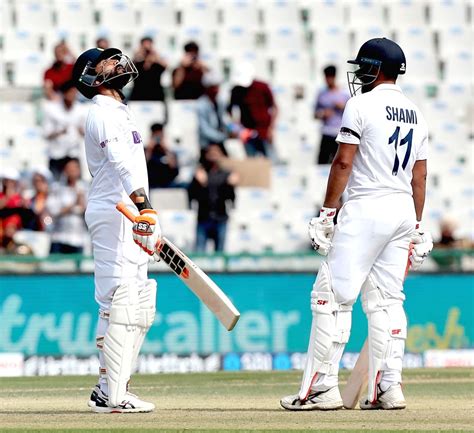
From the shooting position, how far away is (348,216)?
6.70 metres

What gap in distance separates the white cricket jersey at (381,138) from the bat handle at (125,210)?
112cm

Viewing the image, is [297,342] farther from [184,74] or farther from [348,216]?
[348,216]

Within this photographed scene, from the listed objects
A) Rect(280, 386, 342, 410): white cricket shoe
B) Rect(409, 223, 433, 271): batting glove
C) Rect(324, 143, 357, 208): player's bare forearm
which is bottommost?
Rect(280, 386, 342, 410): white cricket shoe

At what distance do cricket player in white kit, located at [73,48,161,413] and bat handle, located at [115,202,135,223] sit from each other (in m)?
0.06

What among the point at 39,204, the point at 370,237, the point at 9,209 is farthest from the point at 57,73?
the point at 370,237

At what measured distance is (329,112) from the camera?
615 inches

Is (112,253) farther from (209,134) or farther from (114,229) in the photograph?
(209,134)

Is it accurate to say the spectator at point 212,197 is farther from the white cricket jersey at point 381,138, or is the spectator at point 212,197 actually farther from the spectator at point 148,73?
the white cricket jersey at point 381,138

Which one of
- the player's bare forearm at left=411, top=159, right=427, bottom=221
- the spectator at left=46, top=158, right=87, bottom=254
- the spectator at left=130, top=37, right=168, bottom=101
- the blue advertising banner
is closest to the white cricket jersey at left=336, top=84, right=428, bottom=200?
the player's bare forearm at left=411, top=159, right=427, bottom=221

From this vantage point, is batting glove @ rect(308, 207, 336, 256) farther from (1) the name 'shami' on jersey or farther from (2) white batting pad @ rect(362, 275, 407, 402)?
(1) the name 'shami' on jersey

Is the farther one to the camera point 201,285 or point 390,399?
point 201,285

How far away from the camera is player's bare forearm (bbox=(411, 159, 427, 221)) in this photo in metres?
6.95

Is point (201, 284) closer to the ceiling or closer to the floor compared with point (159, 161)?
closer to the floor

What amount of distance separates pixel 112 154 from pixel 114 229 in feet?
1.34
